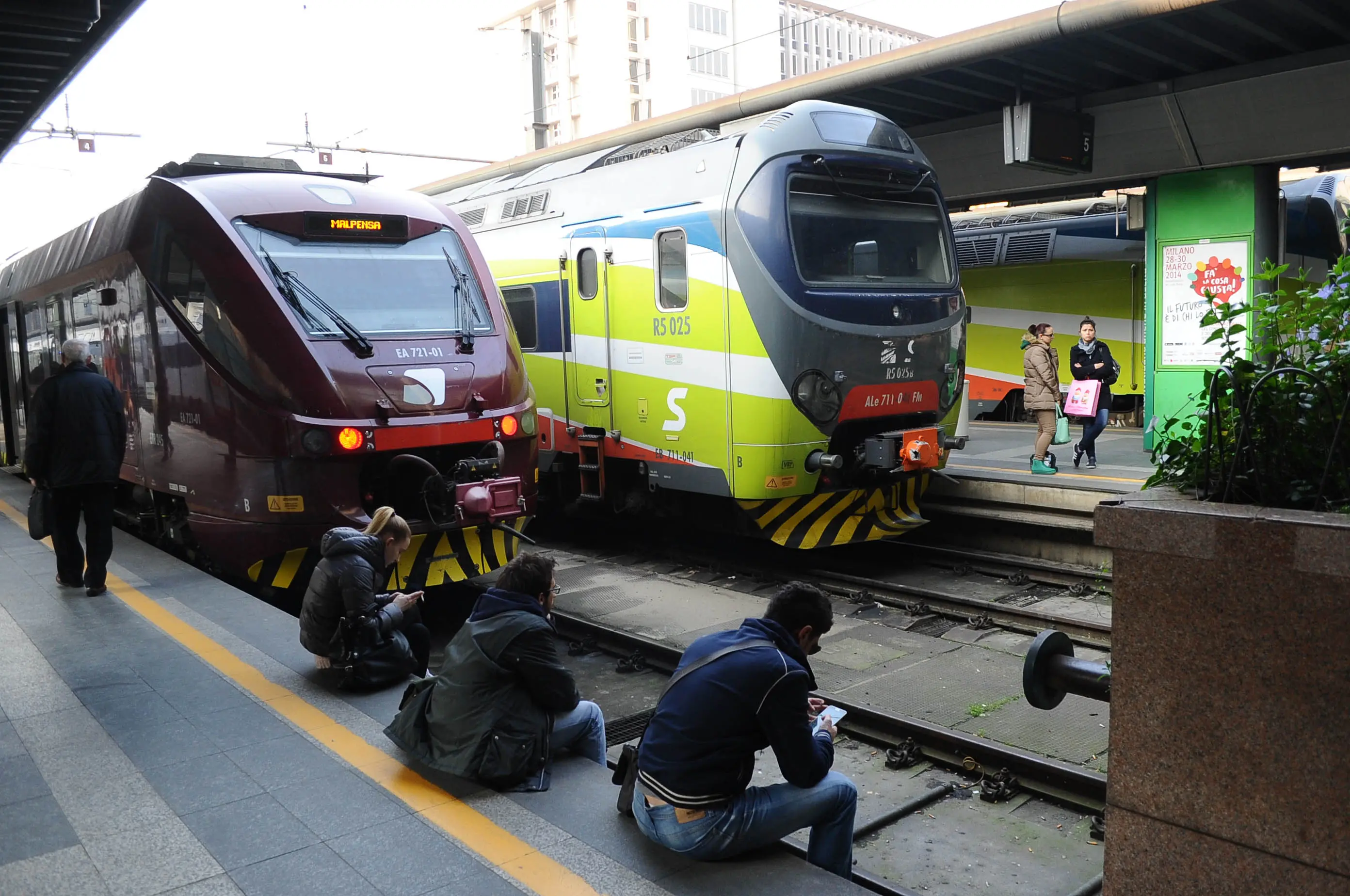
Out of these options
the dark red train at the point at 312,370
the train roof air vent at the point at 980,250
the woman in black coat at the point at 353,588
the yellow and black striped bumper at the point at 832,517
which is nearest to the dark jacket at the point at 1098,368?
the yellow and black striped bumper at the point at 832,517

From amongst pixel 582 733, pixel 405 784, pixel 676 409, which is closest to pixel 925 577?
pixel 676 409

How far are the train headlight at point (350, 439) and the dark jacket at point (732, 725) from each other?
3.95 metres

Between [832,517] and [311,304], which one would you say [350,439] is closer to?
[311,304]

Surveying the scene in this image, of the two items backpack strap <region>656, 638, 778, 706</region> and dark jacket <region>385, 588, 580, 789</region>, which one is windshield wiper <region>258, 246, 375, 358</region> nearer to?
dark jacket <region>385, 588, 580, 789</region>

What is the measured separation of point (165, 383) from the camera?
26.2 ft

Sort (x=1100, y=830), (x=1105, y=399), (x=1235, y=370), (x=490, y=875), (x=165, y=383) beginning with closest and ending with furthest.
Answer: (x=1235, y=370)
(x=490, y=875)
(x=1100, y=830)
(x=165, y=383)
(x=1105, y=399)

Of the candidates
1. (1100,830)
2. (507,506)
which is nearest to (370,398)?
(507,506)

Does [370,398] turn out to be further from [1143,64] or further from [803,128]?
[1143,64]

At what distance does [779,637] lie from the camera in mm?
3676

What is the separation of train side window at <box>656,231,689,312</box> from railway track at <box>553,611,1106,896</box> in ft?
13.5

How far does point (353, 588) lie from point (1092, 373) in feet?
30.9

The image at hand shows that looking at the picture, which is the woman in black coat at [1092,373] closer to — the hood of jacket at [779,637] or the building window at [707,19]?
the hood of jacket at [779,637]

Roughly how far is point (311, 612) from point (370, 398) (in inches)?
78.9

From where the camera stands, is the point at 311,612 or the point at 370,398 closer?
the point at 311,612
